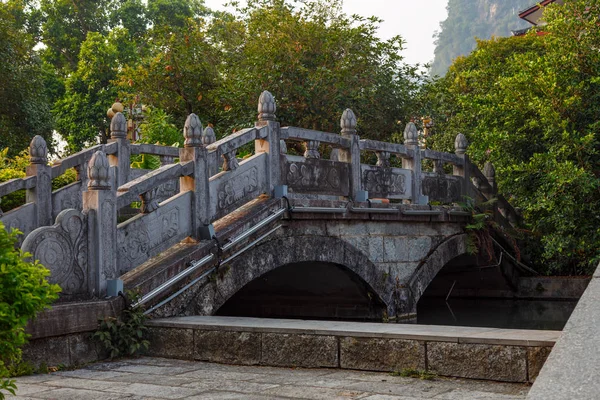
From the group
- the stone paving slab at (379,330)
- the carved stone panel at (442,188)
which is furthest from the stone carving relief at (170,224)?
the carved stone panel at (442,188)

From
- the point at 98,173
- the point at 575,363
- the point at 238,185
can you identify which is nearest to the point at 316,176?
the point at 238,185

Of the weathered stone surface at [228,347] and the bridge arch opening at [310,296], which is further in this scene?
the bridge arch opening at [310,296]

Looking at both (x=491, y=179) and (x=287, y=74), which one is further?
(x=287, y=74)

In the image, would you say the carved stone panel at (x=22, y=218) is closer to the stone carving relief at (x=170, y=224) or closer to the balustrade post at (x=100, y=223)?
the stone carving relief at (x=170, y=224)

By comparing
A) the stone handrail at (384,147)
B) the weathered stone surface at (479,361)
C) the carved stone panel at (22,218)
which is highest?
the stone handrail at (384,147)

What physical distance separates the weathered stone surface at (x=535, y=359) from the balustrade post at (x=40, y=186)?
295 inches

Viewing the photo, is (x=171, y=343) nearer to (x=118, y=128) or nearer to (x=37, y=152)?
(x=37, y=152)

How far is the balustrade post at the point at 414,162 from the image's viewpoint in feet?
43.5

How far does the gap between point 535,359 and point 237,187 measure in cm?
481

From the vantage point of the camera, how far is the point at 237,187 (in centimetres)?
957

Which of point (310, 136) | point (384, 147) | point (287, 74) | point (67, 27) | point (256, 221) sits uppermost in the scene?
point (67, 27)

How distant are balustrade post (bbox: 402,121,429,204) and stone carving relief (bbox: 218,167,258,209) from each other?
13.6 ft

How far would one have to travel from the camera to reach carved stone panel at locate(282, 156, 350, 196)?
34.6 feet

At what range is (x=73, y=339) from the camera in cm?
714
